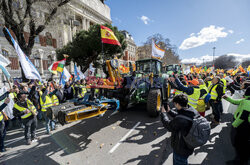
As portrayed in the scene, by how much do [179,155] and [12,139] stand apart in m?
5.24

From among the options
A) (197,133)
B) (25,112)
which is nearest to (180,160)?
(197,133)

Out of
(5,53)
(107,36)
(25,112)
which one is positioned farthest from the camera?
(5,53)

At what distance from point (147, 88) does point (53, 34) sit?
2502cm

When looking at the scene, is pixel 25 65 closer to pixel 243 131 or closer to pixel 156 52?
pixel 243 131

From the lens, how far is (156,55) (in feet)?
→ 27.7

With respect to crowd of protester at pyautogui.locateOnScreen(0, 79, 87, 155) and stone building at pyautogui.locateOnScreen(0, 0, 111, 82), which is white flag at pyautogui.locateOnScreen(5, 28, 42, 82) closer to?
crowd of protester at pyautogui.locateOnScreen(0, 79, 87, 155)

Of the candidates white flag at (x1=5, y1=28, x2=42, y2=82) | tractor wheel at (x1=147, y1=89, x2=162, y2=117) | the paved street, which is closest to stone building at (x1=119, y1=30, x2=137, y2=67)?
tractor wheel at (x1=147, y1=89, x2=162, y2=117)

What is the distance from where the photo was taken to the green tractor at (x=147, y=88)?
4.93m

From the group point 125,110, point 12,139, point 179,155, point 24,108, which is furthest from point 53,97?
point 179,155

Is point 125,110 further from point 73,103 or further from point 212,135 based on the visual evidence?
point 212,135

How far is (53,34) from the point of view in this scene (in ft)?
77.2

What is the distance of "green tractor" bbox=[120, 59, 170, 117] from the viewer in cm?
493

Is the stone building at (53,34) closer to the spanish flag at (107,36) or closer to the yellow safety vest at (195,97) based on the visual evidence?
the spanish flag at (107,36)

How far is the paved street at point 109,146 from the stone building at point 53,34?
29.0 ft
